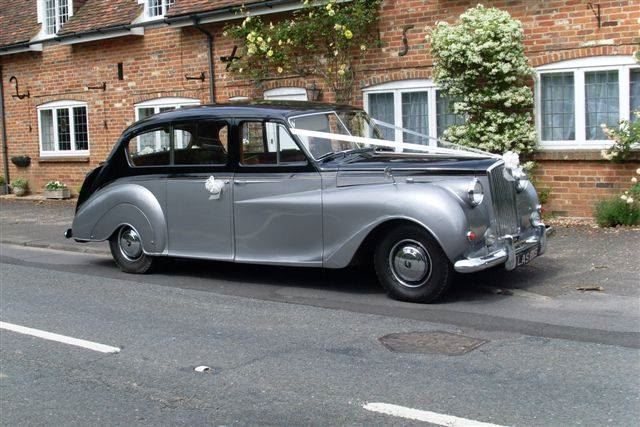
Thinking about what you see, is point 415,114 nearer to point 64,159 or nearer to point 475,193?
point 475,193

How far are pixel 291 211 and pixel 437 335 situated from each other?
7.90ft

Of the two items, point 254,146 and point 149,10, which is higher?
point 149,10

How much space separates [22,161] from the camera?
2061 centimetres

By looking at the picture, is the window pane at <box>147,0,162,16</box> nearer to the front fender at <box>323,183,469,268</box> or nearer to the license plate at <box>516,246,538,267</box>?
the front fender at <box>323,183,469,268</box>

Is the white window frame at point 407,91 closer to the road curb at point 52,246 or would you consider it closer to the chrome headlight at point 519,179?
the chrome headlight at point 519,179

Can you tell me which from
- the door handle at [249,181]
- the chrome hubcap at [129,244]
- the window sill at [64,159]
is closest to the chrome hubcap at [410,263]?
the door handle at [249,181]

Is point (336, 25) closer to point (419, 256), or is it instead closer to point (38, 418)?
point (419, 256)

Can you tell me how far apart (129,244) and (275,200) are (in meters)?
2.42

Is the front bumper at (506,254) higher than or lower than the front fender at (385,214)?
lower

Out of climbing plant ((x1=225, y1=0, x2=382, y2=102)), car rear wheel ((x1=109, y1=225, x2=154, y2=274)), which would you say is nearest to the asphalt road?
car rear wheel ((x1=109, y1=225, x2=154, y2=274))

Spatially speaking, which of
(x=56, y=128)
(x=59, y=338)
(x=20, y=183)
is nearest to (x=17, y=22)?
(x=56, y=128)

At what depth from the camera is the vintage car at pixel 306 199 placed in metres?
7.38

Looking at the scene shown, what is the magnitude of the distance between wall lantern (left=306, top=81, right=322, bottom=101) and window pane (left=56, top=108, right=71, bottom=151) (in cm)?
793

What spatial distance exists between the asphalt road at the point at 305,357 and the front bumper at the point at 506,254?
398 mm
